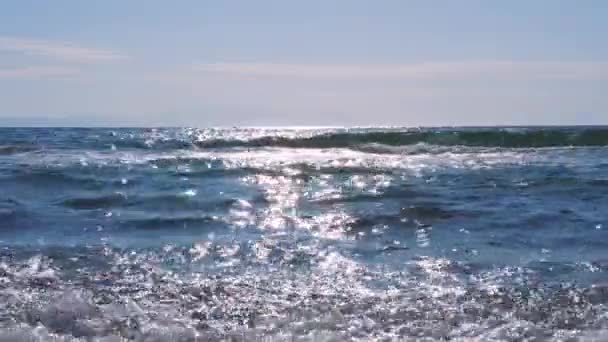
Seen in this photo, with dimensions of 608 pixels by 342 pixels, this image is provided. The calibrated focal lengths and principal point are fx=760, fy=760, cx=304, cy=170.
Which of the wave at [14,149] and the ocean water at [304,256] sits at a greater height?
the wave at [14,149]

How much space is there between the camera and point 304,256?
790cm

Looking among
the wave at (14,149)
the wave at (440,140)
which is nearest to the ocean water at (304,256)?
the wave at (14,149)

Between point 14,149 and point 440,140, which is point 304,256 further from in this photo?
point 440,140

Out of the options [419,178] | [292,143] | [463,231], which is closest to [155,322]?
[463,231]

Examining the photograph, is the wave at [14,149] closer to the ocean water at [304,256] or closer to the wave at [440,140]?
the wave at [440,140]

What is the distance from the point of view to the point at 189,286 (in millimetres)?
6512

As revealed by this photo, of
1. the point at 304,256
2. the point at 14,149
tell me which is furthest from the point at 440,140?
the point at 304,256

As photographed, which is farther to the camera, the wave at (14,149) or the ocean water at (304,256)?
the wave at (14,149)

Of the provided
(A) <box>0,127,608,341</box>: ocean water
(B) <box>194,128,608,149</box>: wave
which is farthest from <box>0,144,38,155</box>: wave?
(A) <box>0,127,608,341</box>: ocean water

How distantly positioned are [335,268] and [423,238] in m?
1.96

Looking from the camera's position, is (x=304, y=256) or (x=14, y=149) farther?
(x=14, y=149)

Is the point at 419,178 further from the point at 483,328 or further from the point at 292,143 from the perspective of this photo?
the point at 292,143

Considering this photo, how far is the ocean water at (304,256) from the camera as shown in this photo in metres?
5.34

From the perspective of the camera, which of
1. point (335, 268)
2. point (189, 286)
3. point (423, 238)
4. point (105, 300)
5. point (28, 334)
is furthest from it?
point (423, 238)
